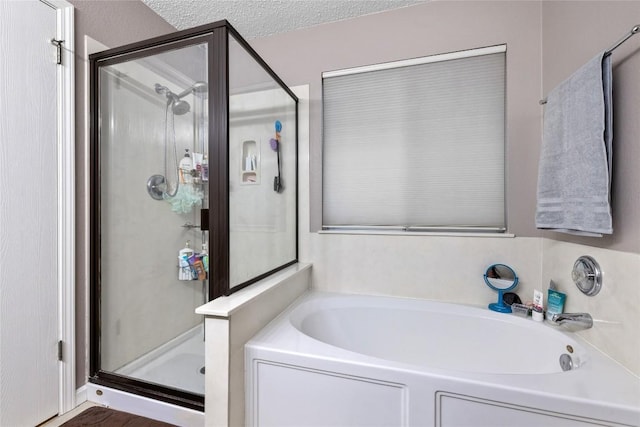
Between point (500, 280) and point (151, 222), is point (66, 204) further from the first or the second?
point (500, 280)

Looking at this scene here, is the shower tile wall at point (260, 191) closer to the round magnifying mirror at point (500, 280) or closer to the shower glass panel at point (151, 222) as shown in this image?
the shower glass panel at point (151, 222)

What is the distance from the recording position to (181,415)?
1.35 m

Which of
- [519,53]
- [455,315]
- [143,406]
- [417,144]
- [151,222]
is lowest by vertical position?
[143,406]

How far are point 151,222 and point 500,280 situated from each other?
7.27 ft

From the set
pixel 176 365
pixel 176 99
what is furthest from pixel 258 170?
pixel 176 365

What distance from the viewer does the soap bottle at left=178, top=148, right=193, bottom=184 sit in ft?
5.04

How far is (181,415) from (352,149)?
1838 millimetres

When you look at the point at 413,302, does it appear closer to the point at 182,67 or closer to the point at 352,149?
the point at 352,149

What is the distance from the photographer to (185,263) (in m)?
1.72

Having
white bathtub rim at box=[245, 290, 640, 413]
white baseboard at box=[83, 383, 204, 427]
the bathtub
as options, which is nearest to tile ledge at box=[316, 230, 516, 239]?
the bathtub

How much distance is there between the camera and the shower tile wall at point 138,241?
160 centimetres

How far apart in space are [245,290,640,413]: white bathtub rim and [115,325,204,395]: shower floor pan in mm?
548

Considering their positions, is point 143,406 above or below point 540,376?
below

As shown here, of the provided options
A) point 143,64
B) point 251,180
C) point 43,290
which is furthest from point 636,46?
point 43,290
